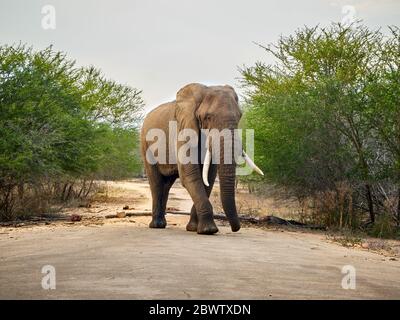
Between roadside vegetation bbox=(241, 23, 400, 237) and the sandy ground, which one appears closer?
the sandy ground

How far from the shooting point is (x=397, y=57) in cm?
1609

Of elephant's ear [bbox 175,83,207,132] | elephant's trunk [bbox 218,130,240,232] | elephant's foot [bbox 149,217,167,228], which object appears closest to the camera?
elephant's trunk [bbox 218,130,240,232]

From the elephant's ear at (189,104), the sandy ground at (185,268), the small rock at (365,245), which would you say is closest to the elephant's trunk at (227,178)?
the sandy ground at (185,268)

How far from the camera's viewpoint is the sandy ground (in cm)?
563

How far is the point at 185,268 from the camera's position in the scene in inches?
266

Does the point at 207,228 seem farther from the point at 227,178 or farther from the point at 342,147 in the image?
the point at 342,147

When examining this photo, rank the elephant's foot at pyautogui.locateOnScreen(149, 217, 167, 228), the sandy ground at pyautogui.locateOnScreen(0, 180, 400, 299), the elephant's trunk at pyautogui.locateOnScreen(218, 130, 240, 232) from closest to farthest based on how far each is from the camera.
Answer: the sandy ground at pyautogui.locateOnScreen(0, 180, 400, 299)
the elephant's trunk at pyautogui.locateOnScreen(218, 130, 240, 232)
the elephant's foot at pyautogui.locateOnScreen(149, 217, 167, 228)

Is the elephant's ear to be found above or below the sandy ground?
above

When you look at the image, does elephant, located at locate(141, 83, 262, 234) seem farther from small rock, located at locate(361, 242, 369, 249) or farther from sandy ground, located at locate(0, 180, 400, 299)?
small rock, located at locate(361, 242, 369, 249)

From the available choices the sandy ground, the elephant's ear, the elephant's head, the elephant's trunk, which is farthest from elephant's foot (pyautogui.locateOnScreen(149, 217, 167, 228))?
the elephant's trunk

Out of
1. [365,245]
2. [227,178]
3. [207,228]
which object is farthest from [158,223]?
[365,245]

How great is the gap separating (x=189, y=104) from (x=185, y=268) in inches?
212

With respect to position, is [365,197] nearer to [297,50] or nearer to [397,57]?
[397,57]

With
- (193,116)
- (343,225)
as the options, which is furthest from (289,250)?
(343,225)
